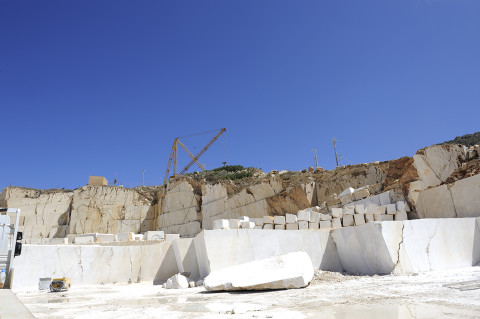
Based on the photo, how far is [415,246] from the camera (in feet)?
26.9

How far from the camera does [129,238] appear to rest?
15328 millimetres

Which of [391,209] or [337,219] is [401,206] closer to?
[391,209]

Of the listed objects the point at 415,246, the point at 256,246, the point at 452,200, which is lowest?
the point at 415,246

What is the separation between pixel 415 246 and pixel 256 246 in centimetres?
379

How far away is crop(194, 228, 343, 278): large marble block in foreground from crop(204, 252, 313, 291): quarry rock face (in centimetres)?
165

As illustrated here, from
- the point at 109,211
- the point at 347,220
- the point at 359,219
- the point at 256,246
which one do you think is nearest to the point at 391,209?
the point at 359,219

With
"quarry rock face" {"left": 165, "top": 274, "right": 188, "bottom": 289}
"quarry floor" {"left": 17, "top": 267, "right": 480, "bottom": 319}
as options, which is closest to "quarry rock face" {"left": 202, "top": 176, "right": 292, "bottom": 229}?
"quarry rock face" {"left": 165, "top": 274, "right": 188, "bottom": 289}

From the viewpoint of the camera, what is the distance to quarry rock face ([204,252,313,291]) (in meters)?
6.64

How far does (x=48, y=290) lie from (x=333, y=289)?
7.58 metres

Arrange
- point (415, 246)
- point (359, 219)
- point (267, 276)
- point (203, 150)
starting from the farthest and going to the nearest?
point (203, 150), point (359, 219), point (415, 246), point (267, 276)

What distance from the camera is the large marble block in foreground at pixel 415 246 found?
8.03 meters

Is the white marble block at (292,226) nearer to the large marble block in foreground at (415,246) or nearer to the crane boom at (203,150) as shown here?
the large marble block in foreground at (415,246)

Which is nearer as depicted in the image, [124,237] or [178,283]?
[178,283]

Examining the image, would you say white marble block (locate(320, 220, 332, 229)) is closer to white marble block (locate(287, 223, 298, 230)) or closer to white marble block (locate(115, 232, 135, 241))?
white marble block (locate(287, 223, 298, 230))
